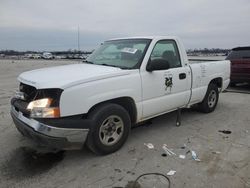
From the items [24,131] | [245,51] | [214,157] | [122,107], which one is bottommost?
[214,157]

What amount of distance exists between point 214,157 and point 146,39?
2369 mm

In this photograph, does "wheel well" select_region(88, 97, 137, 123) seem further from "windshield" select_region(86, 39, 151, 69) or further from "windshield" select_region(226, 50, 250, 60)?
"windshield" select_region(226, 50, 250, 60)

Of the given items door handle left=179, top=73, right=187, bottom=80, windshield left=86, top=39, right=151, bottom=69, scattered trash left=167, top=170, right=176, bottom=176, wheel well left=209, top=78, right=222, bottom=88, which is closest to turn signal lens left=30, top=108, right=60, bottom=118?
windshield left=86, top=39, right=151, bottom=69

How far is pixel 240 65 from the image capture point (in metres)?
9.52

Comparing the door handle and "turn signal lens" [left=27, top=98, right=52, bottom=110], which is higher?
the door handle

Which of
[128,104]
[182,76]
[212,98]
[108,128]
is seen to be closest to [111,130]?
[108,128]

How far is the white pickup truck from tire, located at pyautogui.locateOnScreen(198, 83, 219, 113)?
2.39 feet

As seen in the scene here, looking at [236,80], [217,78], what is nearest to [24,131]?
[217,78]

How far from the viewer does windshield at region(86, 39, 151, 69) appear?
432cm

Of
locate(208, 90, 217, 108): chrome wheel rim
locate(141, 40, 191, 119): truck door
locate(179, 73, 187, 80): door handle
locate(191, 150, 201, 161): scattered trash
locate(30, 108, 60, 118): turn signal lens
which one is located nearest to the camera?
locate(30, 108, 60, 118): turn signal lens

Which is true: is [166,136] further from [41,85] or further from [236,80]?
[236,80]

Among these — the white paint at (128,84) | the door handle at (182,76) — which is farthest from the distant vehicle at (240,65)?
the door handle at (182,76)

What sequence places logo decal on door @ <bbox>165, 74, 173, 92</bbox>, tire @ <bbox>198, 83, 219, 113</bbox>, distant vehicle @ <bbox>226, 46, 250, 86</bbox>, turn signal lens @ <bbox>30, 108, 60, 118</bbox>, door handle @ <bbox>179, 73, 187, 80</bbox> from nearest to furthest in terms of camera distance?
turn signal lens @ <bbox>30, 108, 60, 118</bbox>, logo decal on door @ <bbox>165, 74, 173, 92</bbox>, door handle @ <bbox>179, 73, 187, 80</bbox>, tire @ <bbox>198, 83, 219, 113</bbox>, distant vehicle @ <bbox>226, 46, 250, 86</bbox>

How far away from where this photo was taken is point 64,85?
3.26 meters
